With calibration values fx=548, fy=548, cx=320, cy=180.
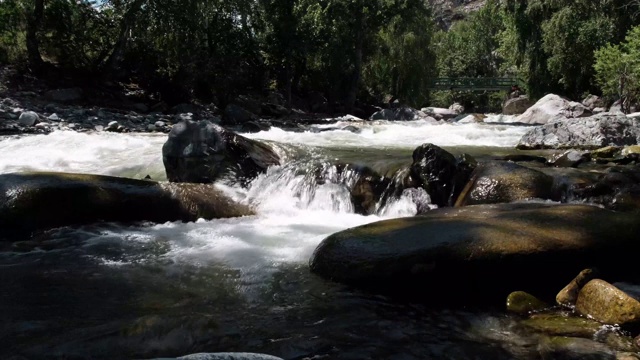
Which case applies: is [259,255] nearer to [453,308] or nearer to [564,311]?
[453,308]

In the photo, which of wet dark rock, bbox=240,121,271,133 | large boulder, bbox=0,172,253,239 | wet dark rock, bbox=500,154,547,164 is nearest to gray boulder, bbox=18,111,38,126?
wet dark rock, bbox=240,121,271,133

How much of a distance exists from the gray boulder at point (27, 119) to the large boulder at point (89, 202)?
35.2 ft

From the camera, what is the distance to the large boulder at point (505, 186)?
666 cm

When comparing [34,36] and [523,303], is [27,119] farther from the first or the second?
[523,303]

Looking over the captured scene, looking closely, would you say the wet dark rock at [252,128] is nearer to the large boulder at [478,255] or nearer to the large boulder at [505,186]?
the large boulder at [505,186]

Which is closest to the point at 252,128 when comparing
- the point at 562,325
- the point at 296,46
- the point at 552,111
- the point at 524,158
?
the point at 524,158

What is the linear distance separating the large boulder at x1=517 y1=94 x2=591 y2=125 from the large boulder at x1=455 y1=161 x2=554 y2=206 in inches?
629

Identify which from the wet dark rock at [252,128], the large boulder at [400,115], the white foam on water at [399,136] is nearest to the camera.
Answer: the white foam on water at [399,136]

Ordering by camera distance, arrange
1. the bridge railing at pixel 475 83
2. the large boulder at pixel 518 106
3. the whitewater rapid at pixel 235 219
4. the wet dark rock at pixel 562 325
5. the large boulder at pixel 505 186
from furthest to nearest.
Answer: the bridge railing at pixel 475 83, the large boulder at pixel 518 106, the large boulder at pixel 505 186, the whitewater rapid at pixel 235 219, the wet dark rock at pixel 562 325

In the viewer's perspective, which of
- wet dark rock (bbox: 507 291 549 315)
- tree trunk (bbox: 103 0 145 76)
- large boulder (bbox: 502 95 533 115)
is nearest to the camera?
wet dark rock (bbox: 507 291 549 315)

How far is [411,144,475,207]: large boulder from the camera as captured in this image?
7297mm

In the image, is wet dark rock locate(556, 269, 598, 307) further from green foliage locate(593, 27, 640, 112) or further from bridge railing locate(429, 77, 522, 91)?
bridge railing locate(429, 77, 522, 91)

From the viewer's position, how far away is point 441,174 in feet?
24.1

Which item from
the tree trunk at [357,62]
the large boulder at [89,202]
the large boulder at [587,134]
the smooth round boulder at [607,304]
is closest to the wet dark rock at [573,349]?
the smooth round boulder at [607,304]
